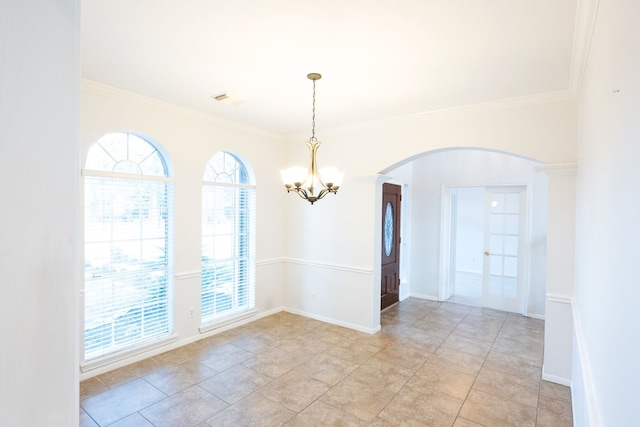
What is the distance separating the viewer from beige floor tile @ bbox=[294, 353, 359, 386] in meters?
3.33

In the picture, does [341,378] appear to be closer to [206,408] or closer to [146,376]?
[206,408]

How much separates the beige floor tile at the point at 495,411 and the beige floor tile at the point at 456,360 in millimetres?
499

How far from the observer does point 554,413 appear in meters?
2.78

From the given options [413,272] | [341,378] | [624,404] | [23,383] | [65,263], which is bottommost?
[341,378]

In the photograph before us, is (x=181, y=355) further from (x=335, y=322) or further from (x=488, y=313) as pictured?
(x=488, y=313)

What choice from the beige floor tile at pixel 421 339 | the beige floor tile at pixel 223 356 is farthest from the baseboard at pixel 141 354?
the beige floor tile at pixel 421 339

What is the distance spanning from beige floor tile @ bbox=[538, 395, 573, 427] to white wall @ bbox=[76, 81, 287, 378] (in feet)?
12.0

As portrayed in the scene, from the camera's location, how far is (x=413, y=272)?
6500 millimetres

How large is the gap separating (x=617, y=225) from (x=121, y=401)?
365 centimetres

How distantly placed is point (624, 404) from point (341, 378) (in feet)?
9.05

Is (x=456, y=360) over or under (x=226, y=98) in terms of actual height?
under

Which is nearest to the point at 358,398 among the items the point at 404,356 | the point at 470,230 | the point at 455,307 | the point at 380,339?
the point at 404,356

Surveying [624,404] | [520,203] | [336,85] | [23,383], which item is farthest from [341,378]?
[520,203]

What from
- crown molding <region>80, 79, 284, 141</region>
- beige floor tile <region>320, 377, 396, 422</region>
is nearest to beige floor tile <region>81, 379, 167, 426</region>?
beige floor tile <region>320, 377, 396, 422</region>
